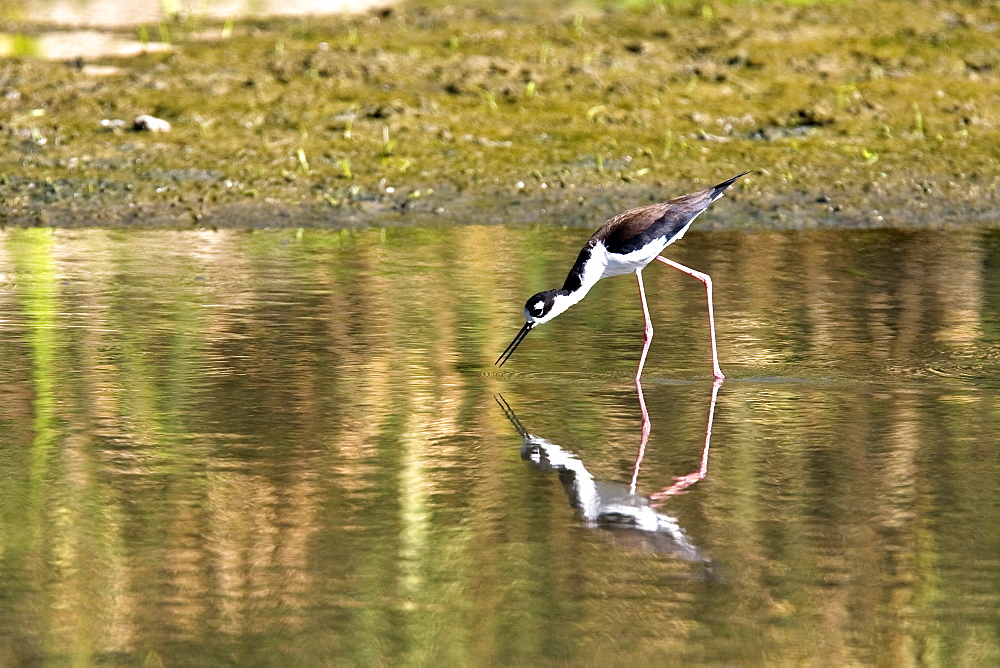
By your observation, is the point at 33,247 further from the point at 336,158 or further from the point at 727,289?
the point at 727,289

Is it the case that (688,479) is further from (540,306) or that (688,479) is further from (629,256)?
(629,256)

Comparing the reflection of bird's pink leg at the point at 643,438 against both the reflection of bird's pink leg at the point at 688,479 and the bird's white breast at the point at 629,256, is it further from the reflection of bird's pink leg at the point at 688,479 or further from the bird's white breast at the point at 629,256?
the bird's white breast at the point at 629,256

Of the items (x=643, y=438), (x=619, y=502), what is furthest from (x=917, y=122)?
(x=619, y=502)

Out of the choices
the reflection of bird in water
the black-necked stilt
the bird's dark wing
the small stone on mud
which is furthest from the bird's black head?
the small stone on mud

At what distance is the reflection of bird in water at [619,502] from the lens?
4.71 meters

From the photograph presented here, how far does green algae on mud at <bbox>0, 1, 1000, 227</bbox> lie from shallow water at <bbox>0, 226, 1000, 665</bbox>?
1.81 m

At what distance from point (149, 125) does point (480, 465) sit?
A: 7.50 m

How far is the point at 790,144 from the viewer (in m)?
12.4

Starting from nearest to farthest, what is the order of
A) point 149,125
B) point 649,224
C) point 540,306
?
point 540,306 → point 649,224 → point 149,125

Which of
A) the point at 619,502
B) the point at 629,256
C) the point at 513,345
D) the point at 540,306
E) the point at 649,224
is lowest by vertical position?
the point at 619,502

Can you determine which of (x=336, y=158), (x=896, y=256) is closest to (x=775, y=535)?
(x=896, y=256)

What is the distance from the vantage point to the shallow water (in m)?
4.07

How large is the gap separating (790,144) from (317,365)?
6.23 metres

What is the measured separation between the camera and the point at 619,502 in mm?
5125
